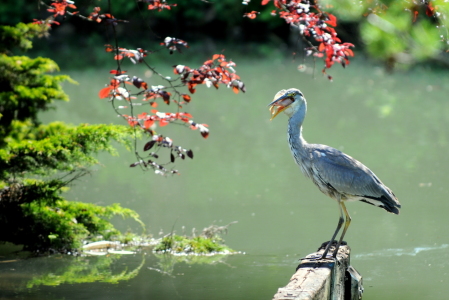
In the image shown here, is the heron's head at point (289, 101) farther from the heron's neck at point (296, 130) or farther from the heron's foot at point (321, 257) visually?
the heron's foot at point (321, 257)

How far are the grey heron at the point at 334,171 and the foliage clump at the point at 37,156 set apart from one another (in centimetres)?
157

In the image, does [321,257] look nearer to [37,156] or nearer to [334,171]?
[334,171]

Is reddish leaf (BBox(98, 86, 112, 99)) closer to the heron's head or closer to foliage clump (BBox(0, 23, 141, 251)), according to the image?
foliage clump (BBox(0, 23, 141, 251))

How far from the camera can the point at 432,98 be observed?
1433cm

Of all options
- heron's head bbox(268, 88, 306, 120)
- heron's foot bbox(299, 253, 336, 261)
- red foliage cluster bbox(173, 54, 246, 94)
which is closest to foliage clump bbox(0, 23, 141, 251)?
red foliage cluster bbox(173, 54, 246, 94)

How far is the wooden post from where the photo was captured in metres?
3.49

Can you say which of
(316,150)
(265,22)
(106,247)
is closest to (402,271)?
(316,150)

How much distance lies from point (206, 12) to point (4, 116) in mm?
22963

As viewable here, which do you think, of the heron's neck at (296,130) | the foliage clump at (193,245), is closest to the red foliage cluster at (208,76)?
the heron's neck at (296,130)

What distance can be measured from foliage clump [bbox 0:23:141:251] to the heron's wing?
186 centimetres

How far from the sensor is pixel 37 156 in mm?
5457

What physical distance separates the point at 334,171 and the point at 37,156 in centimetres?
262

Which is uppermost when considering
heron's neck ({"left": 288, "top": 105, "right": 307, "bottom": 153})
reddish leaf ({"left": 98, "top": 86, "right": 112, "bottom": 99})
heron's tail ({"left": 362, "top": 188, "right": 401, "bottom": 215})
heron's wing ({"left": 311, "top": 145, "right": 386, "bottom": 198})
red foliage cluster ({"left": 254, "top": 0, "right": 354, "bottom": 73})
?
red foliage cluster ({"left": 254, "top": 0, "right": 354, "bottom": 73})

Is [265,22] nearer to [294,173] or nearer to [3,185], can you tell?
[294,173]
